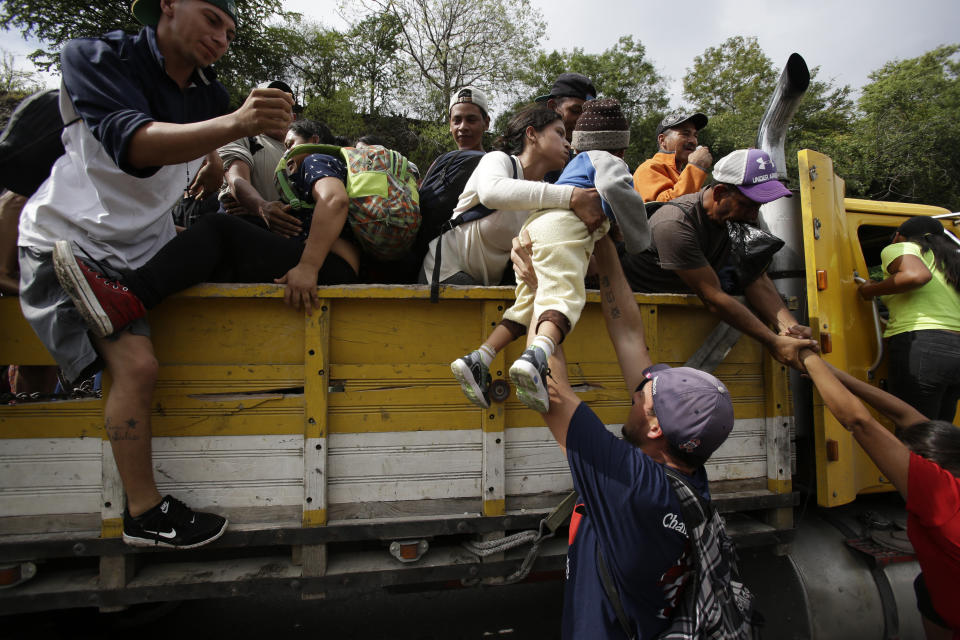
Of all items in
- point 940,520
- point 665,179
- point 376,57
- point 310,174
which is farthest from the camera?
point 376,57

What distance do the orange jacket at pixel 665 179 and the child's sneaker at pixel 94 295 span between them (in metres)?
2.76

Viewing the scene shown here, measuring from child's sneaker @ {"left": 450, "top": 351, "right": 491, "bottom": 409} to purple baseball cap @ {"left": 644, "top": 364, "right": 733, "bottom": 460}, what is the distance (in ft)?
1.80

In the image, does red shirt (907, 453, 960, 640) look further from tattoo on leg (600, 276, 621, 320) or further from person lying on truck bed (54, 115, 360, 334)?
person lying on truck bed (54, 115, 360, 334)

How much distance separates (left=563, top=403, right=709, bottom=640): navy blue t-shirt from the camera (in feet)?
4.48

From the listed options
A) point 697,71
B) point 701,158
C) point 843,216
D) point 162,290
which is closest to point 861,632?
point 843,216

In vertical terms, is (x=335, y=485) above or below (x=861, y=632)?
above

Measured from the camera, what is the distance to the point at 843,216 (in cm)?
294

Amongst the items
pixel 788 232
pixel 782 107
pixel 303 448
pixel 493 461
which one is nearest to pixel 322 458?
pixel 303 448

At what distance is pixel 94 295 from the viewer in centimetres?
167

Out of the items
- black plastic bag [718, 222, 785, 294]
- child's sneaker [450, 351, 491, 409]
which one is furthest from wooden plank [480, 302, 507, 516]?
black plastic bag [718, 222, 785, 294]

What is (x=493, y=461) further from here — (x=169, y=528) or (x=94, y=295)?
(x=94, y=295)

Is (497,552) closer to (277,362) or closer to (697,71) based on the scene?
(277,362)

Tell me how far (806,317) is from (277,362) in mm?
2746

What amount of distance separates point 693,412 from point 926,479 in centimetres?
129
